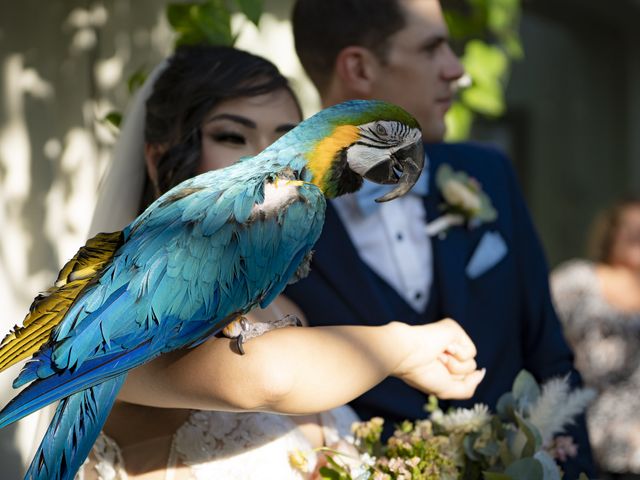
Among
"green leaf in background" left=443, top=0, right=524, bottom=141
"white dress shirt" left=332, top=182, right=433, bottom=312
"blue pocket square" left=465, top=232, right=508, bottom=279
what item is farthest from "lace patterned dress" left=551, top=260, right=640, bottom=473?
"white dress shirt" left=332, top=182, right=433, bottom=312

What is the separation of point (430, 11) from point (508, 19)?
54.7 inches

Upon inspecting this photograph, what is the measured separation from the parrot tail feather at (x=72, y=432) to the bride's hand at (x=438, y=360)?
17.4 inches

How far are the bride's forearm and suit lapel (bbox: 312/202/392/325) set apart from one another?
2.22 feet

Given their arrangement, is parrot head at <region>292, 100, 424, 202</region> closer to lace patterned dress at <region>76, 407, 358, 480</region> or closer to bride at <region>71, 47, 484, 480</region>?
bride at <region>71, 47, 484, 480</region>

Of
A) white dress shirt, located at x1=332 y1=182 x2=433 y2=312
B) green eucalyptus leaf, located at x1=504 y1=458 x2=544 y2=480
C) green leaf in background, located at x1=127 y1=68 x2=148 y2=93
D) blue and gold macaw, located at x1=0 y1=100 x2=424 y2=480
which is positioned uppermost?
green leaf in background, located at x1=127 y1=68 x2=148 y2=93

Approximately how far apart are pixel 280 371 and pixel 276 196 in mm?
248

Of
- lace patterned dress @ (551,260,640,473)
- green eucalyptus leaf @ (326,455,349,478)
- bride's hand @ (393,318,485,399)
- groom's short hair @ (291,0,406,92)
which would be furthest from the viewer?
lace patterned dress @ (551,260,640,473)

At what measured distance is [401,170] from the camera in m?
1.29

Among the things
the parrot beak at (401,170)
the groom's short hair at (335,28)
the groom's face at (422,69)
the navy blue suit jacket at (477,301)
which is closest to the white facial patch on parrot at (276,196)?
the parrot beak at (401,170)

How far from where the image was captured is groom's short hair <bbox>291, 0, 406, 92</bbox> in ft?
7.62

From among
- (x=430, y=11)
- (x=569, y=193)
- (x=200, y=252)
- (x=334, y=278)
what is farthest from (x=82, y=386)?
(x=569, y=193)

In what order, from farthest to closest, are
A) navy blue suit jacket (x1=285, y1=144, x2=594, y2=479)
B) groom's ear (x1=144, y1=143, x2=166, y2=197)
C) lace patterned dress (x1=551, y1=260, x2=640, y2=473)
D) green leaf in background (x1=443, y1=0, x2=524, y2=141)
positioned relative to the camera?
lace patterned dress (x1=551, y1=260, x2=640, y2=473) → green leaf in background (x1=443, y1=0, x2=524, y2=141) → navy blue suit jacket (x1=285, y1=144, x2=594, y2=479) → groom's ear (x1=144, y1=143, x2=166, y2=197)

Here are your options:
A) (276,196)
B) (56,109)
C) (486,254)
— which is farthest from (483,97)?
(276,196)

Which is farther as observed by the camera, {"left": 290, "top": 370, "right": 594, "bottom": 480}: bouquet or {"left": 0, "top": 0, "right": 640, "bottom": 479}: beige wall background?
{"left": 0, "top": 0, "right": 640, "bottom": 479}: beige wall background
